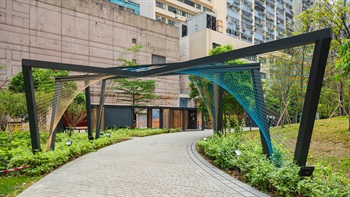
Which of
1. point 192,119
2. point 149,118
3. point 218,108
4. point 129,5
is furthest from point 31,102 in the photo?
point 129,5

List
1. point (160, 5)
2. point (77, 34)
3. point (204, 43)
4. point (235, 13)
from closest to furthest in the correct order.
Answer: point (77, 34) < point (204, 43) < point (160, 5) < point (235, 13)

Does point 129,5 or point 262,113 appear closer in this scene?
point 262,113

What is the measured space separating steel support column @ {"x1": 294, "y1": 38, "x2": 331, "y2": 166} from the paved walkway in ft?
3.48

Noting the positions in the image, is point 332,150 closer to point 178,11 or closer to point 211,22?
point 211,22

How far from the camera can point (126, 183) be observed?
6059 millimetres

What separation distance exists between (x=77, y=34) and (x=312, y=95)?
88.5 feet

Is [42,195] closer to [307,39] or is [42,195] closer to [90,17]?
[307,39]

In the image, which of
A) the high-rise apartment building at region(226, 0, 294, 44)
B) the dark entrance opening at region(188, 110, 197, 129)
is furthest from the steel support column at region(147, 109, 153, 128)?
the high-rise apartment building at region(226, 0, 294, 44)

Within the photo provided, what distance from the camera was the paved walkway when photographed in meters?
5.38

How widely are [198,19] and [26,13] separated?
22.0 meters

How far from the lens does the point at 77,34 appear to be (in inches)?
1120

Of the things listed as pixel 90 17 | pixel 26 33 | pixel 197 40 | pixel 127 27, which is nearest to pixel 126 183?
pixel 26 33

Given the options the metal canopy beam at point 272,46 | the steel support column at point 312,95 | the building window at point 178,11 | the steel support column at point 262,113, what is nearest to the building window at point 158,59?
the building window at point 178,11

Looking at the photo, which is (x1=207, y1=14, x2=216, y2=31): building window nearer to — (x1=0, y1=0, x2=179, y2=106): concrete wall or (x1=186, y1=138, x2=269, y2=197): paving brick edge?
(x1=0, y1=0, x2=179, y2=106): concrete wall
